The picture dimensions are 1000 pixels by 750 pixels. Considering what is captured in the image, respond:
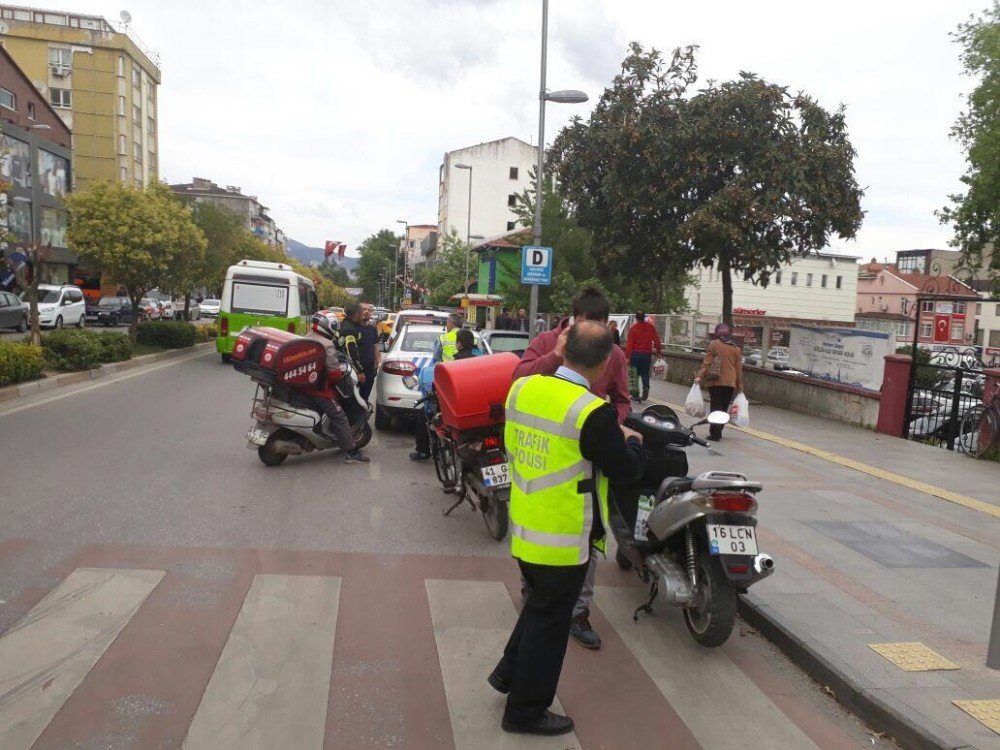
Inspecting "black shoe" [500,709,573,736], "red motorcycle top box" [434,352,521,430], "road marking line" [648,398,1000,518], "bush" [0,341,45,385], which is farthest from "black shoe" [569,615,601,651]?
"bush" [0,341,45,385]

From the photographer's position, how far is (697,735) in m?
3.49

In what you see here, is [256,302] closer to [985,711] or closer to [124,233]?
[124,233]

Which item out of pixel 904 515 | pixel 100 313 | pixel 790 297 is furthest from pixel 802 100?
pixel 790 297

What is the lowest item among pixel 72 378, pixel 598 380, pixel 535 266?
pixel 72 378

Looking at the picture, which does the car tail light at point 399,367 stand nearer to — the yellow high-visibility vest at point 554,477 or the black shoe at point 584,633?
the black shoe at point 584,633

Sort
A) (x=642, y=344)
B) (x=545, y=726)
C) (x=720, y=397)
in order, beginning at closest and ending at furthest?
(x=545, y=726) < (x=720, y=397) < (x=642, y=344)

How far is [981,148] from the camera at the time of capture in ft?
73.4

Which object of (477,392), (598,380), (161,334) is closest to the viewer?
(598,380)

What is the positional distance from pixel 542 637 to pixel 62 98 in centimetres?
6605

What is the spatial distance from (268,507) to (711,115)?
14512 mm

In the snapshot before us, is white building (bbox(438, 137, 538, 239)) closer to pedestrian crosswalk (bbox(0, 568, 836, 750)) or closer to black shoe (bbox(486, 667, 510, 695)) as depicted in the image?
pedestrian crosswalk (bbox(0, 568, 836, 750))

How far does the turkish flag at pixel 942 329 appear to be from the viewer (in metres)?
12.1

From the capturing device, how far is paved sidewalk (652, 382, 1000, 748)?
3816mm

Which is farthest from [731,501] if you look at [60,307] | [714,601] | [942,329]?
[60,307]
